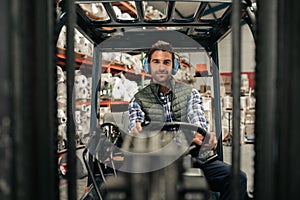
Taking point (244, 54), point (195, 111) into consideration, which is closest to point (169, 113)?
point (195, 111)

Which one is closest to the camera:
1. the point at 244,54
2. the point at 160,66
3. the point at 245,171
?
the point at 160,66

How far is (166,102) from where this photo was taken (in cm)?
233

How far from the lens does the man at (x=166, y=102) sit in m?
2.30

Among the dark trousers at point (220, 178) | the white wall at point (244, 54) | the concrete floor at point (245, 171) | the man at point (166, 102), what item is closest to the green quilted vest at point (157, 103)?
the man at point (166, 102)

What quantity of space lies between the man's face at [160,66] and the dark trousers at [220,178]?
0.71 m

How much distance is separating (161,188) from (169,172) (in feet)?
0.22

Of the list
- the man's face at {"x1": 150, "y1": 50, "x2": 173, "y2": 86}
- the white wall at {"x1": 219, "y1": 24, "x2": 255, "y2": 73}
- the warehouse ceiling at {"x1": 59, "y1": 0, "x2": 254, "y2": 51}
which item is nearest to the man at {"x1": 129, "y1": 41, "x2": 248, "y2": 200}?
the man's face at {"x1": 150, "y1": 50, "x2": 173, "y2": 86}

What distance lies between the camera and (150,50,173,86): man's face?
7.53ft

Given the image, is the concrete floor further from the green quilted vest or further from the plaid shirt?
the green quilted vest

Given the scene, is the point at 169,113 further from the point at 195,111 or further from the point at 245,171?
the point at 245,171

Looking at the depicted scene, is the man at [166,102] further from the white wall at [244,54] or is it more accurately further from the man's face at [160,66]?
the white wall at [244,54]

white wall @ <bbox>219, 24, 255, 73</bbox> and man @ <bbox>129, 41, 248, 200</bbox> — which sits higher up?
white wall @ <bbox>219, 24, 255, 73</bbox>

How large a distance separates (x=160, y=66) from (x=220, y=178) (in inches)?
36.6
